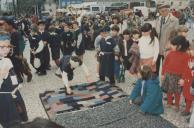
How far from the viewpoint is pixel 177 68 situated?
16.4ft

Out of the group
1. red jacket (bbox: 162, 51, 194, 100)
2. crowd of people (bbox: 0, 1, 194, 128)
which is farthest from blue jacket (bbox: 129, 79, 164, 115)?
red jacket (bbox: 162, 51, 194, 100)

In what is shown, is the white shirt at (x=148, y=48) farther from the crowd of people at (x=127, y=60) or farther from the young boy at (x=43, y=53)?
the young boy at (x=43, y=53)

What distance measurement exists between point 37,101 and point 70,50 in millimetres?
2532

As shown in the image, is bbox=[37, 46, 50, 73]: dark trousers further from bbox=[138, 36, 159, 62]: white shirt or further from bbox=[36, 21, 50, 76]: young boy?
bbox=[138, 36, 159, 62]: white shirt

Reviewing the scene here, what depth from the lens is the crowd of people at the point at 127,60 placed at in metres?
3.90

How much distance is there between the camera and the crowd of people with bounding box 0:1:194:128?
3.90 m

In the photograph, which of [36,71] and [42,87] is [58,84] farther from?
[36,71]

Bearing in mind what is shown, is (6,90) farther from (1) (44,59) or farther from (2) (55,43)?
(2) (55,43)

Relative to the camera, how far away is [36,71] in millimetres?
8453

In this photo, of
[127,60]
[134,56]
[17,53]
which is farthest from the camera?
[17,53]

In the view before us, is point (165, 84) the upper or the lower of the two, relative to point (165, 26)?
lower

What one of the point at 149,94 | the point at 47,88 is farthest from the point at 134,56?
the point at 47,88

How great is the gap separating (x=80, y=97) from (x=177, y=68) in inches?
67.6

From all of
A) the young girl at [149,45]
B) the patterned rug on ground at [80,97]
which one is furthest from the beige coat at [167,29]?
the patterned rug on ground at [80,97]
